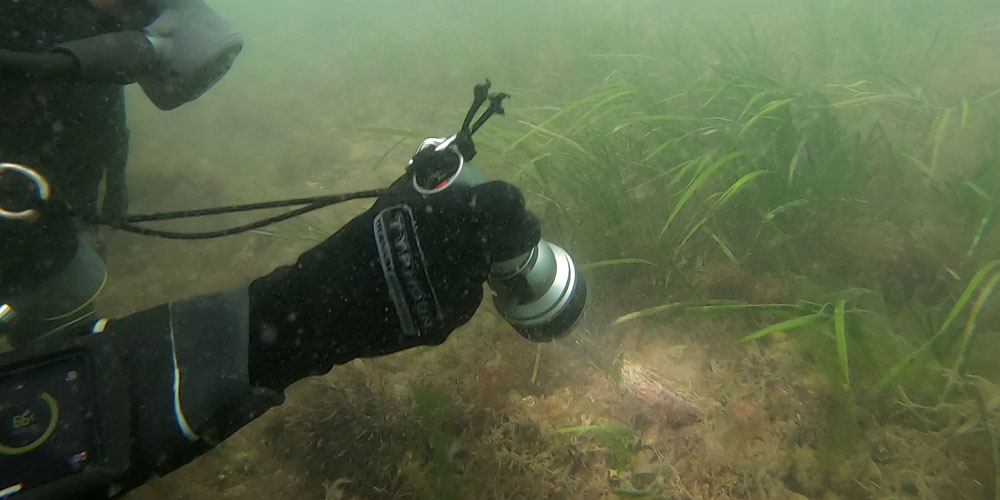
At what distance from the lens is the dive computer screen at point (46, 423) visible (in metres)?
1.12

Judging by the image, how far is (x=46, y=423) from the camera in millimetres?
1163

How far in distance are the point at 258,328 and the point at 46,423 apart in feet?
1.64

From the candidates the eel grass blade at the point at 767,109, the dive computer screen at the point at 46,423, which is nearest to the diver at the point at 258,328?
the dive computer screen at the point at 46,423

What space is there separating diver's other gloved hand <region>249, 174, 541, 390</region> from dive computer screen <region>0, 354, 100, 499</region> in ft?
1.30

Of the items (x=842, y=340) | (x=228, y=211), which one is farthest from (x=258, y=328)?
(x=842, y=340)

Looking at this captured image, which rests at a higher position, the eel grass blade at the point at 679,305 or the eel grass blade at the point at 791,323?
the eel grass blade at the point at 791,323

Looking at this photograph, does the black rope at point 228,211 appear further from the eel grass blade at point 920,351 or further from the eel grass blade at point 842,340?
the eel grass blade at point 920,351

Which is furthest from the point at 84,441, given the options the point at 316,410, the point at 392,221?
the point at 316,410

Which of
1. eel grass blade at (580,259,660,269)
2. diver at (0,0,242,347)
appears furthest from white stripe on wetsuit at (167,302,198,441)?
eel grass blade at (580,259,660,269)

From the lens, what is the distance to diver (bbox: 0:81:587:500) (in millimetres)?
1173

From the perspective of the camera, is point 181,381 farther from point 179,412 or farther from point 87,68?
point 87,68

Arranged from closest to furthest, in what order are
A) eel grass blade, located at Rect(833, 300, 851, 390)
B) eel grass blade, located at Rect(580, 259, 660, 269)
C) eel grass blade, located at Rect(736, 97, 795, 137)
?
eel grass blade, located at Rect(833, 300, 851, 390), eel grass blade, located at Rect(580, 259, 660, 269), eel grass blade, located at Rect(736, 97, 795, 137)

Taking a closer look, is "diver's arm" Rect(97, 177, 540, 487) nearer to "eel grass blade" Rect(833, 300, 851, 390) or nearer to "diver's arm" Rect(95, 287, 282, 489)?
"diver's arm" Rect(95, 287, 282, 489)

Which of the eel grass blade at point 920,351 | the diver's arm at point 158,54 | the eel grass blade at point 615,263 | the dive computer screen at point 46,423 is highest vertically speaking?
the diver's arm at point 158,54
